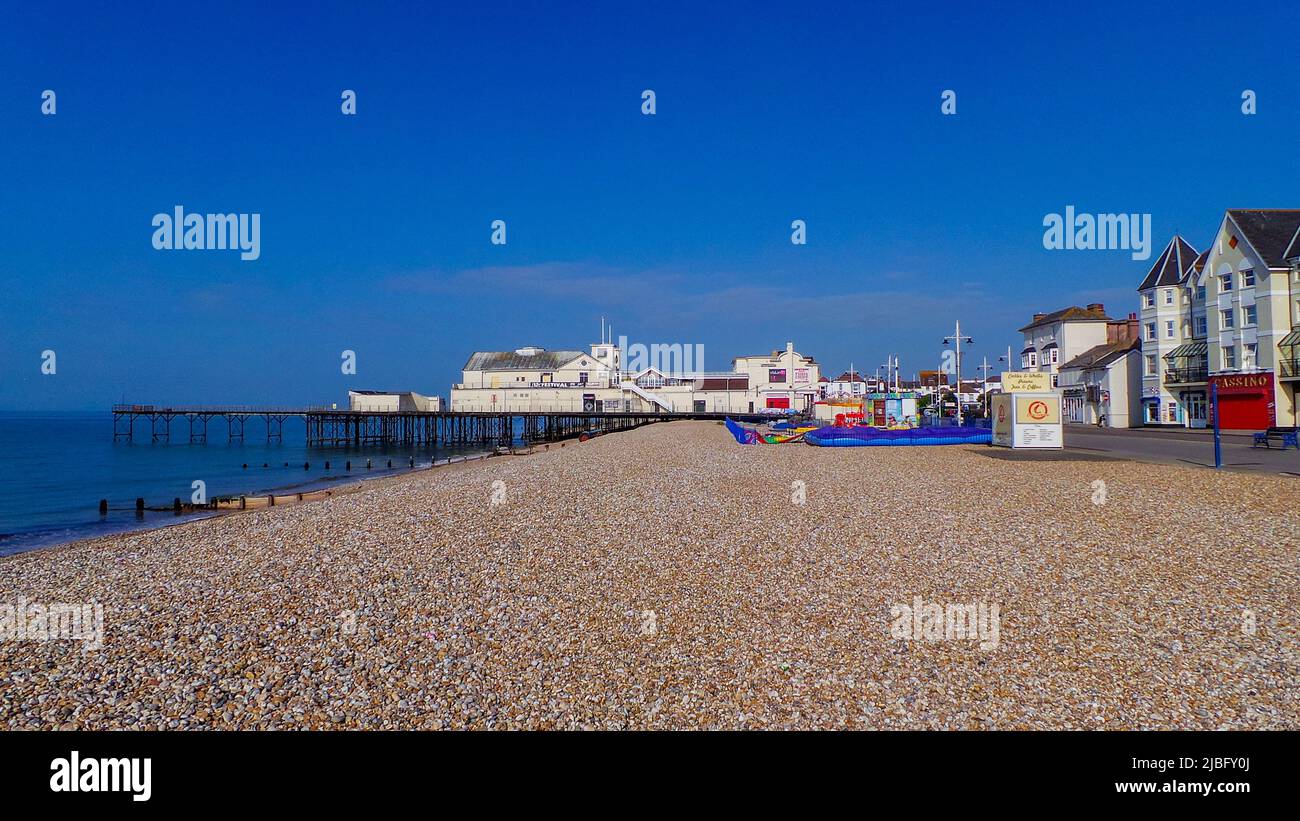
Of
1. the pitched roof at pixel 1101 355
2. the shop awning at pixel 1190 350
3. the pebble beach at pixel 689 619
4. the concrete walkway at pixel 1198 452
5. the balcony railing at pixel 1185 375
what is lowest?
the pebble beach at pixel 689 619

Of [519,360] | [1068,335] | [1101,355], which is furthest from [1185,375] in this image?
[519,360]

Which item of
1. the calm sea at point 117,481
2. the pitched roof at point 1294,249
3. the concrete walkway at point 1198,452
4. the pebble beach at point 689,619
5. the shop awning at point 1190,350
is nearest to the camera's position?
the pebble beach at point 689,619

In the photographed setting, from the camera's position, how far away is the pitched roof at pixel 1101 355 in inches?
1827

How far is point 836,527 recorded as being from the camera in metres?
11.4

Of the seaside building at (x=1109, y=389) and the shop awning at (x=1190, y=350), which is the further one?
the seaside building at (x=1109, y=389)

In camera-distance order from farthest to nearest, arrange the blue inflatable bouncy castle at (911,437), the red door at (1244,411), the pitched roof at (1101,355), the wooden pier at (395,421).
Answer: the wooden pier at (395,421), the pitched roof at (1101,355), the red door at (1244,411), the blue inflatable bouncy castle at (911,437)

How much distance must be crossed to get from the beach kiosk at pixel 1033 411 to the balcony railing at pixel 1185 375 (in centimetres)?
1908

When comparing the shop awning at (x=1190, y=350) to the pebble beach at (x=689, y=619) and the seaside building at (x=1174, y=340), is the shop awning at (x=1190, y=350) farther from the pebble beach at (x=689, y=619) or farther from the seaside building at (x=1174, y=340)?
the pebble beach at (x=689, y=619)

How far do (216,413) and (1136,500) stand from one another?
79.9m

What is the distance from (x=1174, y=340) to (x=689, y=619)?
1773 inches

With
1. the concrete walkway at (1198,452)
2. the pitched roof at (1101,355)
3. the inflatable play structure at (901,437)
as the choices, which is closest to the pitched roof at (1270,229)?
the concrete walkway at (1198,452)

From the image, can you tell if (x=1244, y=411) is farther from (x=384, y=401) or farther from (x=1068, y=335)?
(x=384, y=401)

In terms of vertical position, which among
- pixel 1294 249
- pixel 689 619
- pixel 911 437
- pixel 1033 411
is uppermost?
pixel 1294 249

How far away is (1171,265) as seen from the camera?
41656 millimetres
